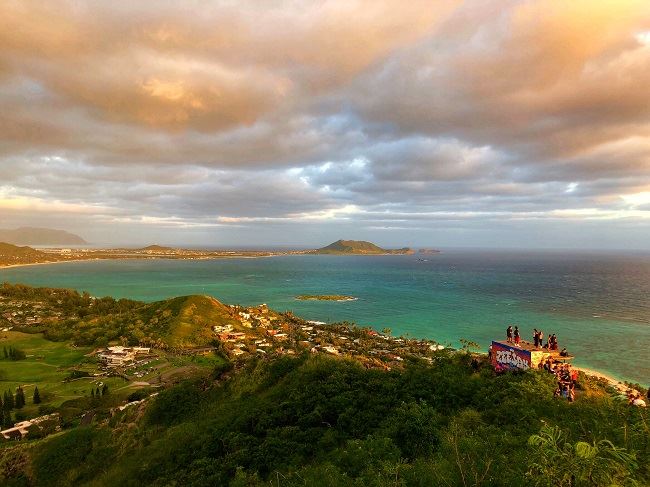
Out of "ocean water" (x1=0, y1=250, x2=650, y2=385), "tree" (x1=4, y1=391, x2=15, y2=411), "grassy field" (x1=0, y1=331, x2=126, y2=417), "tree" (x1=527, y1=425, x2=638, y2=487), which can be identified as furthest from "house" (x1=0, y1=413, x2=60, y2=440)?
"ocean water" (x1=0, y1=250, x2=650, y2=385)

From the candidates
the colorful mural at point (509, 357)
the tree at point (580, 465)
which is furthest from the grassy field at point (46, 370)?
the tree at point (580, 465)

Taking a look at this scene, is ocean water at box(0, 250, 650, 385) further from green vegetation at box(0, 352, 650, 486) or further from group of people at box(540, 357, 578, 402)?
green vegetation at box(0, 352, 650, 486)

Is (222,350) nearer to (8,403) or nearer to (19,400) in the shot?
(19,400)

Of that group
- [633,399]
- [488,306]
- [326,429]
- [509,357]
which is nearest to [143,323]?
[326,429]

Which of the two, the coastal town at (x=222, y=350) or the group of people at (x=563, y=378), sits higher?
the group of people at (x=563, y=378)

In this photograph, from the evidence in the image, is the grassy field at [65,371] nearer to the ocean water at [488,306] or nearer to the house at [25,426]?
the house at [25,426]
